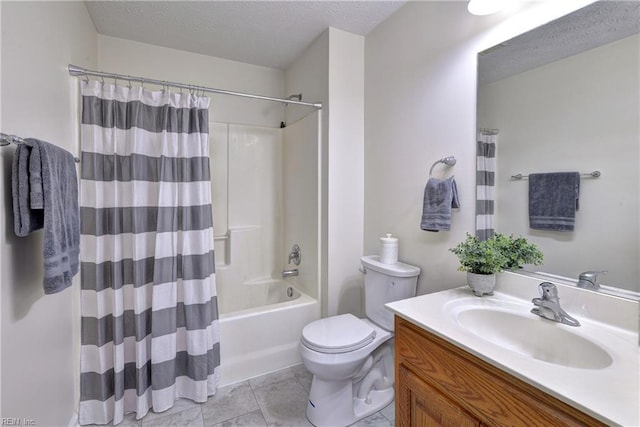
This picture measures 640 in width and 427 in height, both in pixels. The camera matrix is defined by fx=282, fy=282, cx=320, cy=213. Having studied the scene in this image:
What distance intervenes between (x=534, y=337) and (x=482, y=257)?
0.34 m

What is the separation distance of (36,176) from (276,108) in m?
2.19

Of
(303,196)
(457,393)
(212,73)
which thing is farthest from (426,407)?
(212,73)

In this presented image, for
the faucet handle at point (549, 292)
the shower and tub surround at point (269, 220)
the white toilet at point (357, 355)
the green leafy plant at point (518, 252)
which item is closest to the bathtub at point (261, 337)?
the shower and tub surround at point (269, 220)

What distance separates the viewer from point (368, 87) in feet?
7.05

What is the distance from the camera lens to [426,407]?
3.32 ft

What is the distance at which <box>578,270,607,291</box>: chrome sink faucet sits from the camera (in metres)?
1.02

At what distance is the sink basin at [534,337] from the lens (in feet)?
2.92

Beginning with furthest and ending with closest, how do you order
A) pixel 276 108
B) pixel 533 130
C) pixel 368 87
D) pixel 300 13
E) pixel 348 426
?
pixel 276 108
pixel 368 87
pixel 300 13
pixel 348 426
pixel 533 130

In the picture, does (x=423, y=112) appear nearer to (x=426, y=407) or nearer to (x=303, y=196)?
(x=303, y=196)

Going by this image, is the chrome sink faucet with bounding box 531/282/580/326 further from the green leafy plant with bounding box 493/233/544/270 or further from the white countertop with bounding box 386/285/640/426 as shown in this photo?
the green leafy plant with bounding box 493/233/544/270

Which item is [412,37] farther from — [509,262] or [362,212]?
[509,262]

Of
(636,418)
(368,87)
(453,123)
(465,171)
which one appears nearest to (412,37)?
(368,87)

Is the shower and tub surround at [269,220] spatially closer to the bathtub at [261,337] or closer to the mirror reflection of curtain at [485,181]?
the bathtub at [261,337]

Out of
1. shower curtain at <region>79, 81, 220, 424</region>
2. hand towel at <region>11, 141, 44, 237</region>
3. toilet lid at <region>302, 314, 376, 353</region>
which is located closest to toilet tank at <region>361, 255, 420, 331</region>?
toilet lid at <region>302, 314, 376, 353</region>
